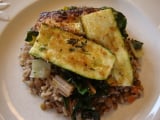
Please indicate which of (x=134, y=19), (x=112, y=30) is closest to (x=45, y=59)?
(x=112, y=30)

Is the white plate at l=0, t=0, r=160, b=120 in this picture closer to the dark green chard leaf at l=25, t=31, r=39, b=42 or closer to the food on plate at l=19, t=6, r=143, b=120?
the food on plate at l=19, t=6, r=143, b=120

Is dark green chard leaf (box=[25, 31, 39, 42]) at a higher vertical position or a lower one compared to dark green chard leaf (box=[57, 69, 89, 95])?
higher

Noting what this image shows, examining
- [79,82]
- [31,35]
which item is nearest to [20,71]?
[31,35]

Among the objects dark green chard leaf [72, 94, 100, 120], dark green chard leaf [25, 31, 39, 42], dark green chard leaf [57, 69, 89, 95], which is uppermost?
dark green chard leaf [25, 31, 39, 42]

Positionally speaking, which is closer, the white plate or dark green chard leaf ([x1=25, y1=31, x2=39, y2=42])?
the white plate

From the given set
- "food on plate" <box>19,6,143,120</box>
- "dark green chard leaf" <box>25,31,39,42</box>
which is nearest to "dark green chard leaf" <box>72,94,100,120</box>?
"food on plate" <box>19,6,143,120</box>

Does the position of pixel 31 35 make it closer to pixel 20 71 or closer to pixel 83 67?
pixel 20 71

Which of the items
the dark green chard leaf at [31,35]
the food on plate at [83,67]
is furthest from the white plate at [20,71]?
the dark green chard leaf at [31,35]
